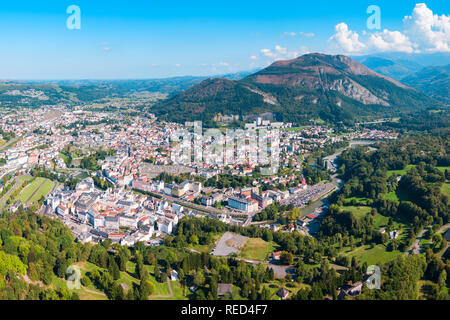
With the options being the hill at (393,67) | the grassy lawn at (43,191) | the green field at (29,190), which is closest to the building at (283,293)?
the grassy lawn at (43,191)

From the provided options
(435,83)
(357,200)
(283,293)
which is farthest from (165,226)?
(435,83)

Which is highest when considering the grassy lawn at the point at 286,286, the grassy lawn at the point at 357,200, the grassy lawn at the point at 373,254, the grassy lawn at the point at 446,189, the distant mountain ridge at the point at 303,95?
the distant mountain ridge at the point at 303,95

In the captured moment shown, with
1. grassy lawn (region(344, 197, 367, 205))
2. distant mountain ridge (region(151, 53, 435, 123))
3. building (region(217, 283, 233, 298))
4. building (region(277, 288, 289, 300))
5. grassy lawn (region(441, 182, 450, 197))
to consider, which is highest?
distant mountain ridge (region(151, 53, 435, 123))

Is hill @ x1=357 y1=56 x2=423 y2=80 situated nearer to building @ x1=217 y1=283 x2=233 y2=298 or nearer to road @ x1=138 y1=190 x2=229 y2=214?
road @ x1=138 y1=190 x2=229 y2=214

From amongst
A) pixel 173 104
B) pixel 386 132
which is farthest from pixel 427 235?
pixel 173 104

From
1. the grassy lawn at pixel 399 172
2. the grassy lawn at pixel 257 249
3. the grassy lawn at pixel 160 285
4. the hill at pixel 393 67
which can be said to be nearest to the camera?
the grassy lawn at pixel 160 285

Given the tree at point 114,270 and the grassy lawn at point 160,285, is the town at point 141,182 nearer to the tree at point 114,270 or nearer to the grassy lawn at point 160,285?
the grassy lawn at point 160,285

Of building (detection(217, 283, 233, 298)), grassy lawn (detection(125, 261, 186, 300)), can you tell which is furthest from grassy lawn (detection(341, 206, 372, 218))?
grassy lawn (detection(125, 261, 186, 300))
